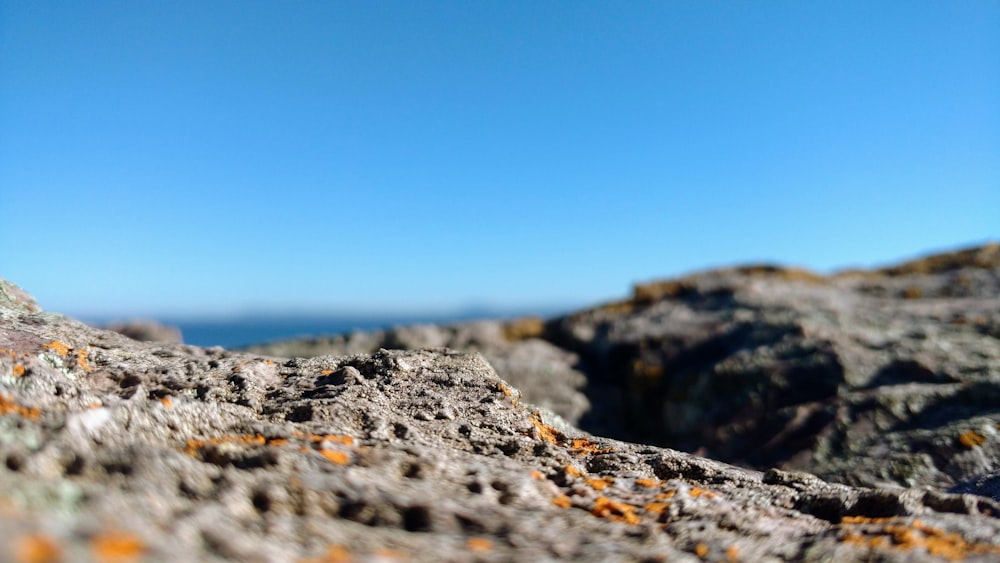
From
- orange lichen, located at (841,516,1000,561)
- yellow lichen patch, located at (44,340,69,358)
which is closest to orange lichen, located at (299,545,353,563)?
orange lichen, located at (841,516,1000,561)

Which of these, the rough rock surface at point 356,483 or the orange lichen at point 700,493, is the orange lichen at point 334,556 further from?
the orange lichen at point 700,493

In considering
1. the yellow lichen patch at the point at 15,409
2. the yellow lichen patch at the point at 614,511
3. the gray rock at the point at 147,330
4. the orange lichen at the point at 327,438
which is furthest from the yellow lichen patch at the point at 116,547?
the gray rock at the point at 147,330

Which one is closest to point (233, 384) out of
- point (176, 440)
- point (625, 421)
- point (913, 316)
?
point (176, 440)

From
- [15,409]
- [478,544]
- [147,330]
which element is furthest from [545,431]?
[147,330]

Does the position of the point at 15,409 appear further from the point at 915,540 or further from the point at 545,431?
the point at 915,540

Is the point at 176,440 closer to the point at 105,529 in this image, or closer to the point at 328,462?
the point at 328,462

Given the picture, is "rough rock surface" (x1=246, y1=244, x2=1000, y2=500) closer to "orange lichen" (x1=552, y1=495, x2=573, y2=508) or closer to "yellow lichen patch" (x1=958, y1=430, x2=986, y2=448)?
"yellow lichen patch" (x1=958, y1=430, x2=986, y2=448)

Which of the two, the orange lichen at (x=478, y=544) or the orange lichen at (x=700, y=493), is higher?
the orange lichen at (x=478, y=544)
